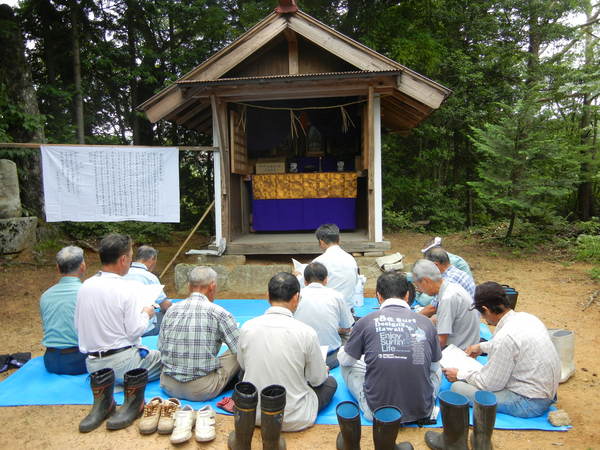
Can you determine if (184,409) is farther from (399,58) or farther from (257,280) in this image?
(399,58)

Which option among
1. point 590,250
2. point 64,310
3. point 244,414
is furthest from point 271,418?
point 590,250

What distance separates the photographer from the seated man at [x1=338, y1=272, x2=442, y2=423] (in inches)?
108

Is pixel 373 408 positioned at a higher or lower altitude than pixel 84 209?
lower

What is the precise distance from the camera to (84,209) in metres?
6.97

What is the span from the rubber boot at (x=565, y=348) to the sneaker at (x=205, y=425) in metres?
3.07

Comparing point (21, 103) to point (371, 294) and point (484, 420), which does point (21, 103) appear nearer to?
point (371, 294)

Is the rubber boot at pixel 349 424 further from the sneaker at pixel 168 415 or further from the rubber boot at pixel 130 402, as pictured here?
the rubber boot at pixel 130 402

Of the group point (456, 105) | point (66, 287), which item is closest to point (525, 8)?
point (456, 105)

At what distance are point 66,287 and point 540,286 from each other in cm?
738

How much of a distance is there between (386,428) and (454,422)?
475mm

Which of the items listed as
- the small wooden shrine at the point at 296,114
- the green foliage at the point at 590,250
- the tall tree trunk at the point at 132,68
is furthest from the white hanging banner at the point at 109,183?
the green foliage at the point at 590,250

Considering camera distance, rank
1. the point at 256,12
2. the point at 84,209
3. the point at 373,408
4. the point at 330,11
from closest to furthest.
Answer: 1. the point at 373,408
2. the point at 84,209
3. the point at 256,12
4. the point at 330,11

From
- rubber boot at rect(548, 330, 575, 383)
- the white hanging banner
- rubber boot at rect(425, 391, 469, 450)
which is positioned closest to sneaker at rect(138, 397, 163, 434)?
rubber boot at rect(425, 391, 469, 450)

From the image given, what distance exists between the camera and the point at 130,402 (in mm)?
3121
